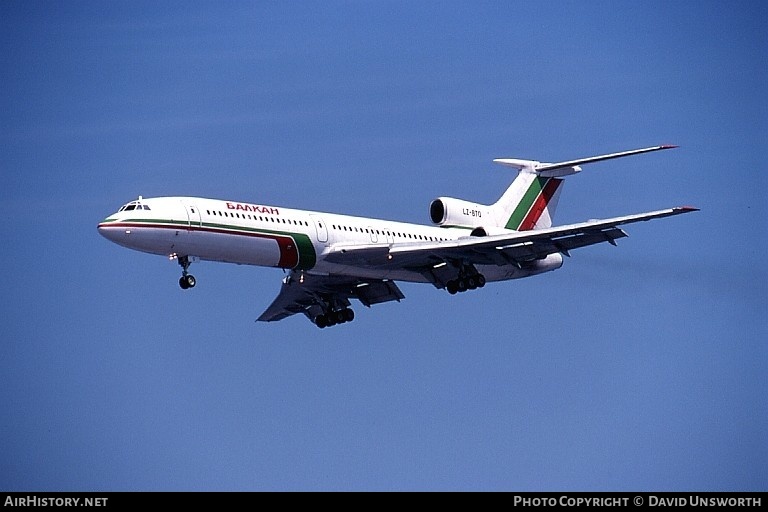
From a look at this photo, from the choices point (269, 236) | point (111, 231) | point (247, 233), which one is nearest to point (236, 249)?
point (247, 233)

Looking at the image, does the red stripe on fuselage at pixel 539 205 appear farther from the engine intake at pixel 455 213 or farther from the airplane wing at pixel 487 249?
the airplane wing at pixel 487 249

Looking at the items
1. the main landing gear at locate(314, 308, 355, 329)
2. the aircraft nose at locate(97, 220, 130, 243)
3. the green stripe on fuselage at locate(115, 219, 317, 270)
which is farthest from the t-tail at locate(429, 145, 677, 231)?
the aircraft nose at locate(97, 220, 130, 243)

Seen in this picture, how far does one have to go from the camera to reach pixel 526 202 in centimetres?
5622

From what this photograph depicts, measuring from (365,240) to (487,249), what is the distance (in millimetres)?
3910

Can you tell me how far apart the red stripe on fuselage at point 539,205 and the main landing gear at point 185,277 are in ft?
46.4

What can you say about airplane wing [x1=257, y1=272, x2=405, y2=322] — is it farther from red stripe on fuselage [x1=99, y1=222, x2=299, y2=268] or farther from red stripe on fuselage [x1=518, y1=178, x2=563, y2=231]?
red stripe on fuselage [x1=518, y1=178, x2=563, y2=231]

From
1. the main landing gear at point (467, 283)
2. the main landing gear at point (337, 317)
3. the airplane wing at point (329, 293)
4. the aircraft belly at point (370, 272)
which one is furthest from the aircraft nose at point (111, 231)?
the main landing gear at point (467, 283)

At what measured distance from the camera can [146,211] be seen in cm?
Result: 4609

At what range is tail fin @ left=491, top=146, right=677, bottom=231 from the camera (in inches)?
2192

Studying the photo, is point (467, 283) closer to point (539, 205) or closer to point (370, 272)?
point (370, 272)

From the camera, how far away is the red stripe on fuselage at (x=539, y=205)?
56219mm

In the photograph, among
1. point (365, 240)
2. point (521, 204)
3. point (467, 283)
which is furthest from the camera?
point (521, 204)

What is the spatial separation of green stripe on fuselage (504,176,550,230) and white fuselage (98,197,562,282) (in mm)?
5840
